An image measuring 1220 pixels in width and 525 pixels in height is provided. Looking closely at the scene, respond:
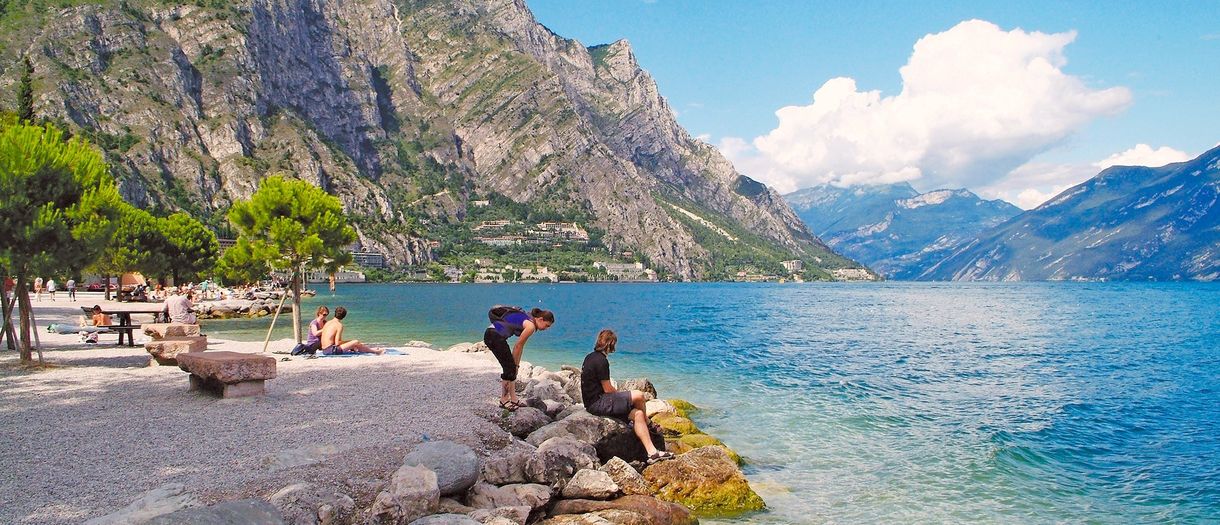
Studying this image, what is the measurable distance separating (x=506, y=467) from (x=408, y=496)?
84.8 inches

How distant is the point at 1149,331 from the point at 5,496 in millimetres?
67691

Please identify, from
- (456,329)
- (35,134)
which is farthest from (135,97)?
(35,134)

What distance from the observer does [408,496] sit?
8.29m

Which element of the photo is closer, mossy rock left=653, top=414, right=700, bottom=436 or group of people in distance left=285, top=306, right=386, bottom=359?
mossy rock left=653, top=414, right=700, bottom=436

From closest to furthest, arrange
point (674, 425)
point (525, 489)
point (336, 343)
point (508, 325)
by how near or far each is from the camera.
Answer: point (525, 489) < point (508, 325) < point (674, 425) < point (336, 343)

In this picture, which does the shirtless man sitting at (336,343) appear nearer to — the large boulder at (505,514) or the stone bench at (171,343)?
the stone bench at (171,343)

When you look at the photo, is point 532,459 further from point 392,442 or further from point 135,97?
point 135,97

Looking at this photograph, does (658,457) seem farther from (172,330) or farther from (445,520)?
(172,330)

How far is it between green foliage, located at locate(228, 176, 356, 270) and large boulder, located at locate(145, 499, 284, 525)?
2135cm

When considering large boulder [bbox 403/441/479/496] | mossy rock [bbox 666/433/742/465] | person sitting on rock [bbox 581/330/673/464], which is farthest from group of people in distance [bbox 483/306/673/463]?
large boulder [bbox 403/441/479/496]

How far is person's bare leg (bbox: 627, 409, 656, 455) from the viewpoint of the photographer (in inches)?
A: 483

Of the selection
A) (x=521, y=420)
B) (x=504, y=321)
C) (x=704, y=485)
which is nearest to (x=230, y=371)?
(x=504, y=321)

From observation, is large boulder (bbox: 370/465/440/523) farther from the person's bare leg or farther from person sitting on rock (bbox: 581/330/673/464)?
the person's bare leg

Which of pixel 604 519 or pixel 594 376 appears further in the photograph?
pixel 594 376
